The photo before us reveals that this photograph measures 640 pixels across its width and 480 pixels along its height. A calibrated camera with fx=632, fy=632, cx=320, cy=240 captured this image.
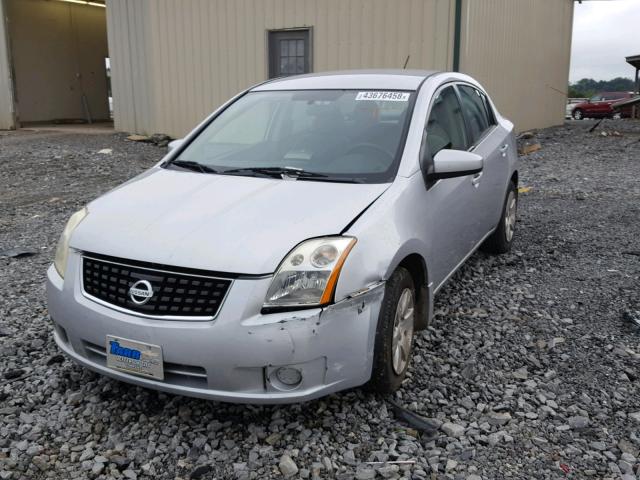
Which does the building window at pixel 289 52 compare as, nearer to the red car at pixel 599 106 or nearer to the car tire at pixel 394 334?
the car tire at pixel 394 334

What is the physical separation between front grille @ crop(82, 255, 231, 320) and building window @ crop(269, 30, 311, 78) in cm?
1005

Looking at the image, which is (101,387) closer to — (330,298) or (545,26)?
(330,298)

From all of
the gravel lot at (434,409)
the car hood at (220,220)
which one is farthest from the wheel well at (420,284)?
the car hood at (220,220)

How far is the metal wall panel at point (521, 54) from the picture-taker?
1203 centimetres

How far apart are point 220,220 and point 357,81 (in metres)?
1.72

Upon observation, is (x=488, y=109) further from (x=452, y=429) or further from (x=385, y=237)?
(x=452, y=429)

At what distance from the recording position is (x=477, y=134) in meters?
4.87

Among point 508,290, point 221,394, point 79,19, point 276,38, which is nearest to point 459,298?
point 508,290

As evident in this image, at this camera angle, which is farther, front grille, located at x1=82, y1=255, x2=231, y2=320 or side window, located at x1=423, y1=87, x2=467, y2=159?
side window, located at x1=423, y1=87, x2=467, y2=159

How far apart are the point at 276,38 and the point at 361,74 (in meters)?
8.84

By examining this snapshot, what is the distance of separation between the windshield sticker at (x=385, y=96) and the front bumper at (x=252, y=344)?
1.55 m

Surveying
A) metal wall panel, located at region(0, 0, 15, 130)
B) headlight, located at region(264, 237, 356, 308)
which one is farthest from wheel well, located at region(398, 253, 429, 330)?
metal wall panel, located at region(0, 0, 15, 130)

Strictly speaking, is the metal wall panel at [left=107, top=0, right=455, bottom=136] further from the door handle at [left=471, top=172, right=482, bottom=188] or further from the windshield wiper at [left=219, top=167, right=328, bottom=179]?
the windshield wiper at [left=219, top=167, right=328, bottom=179]

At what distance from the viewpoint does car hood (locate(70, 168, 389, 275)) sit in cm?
272
